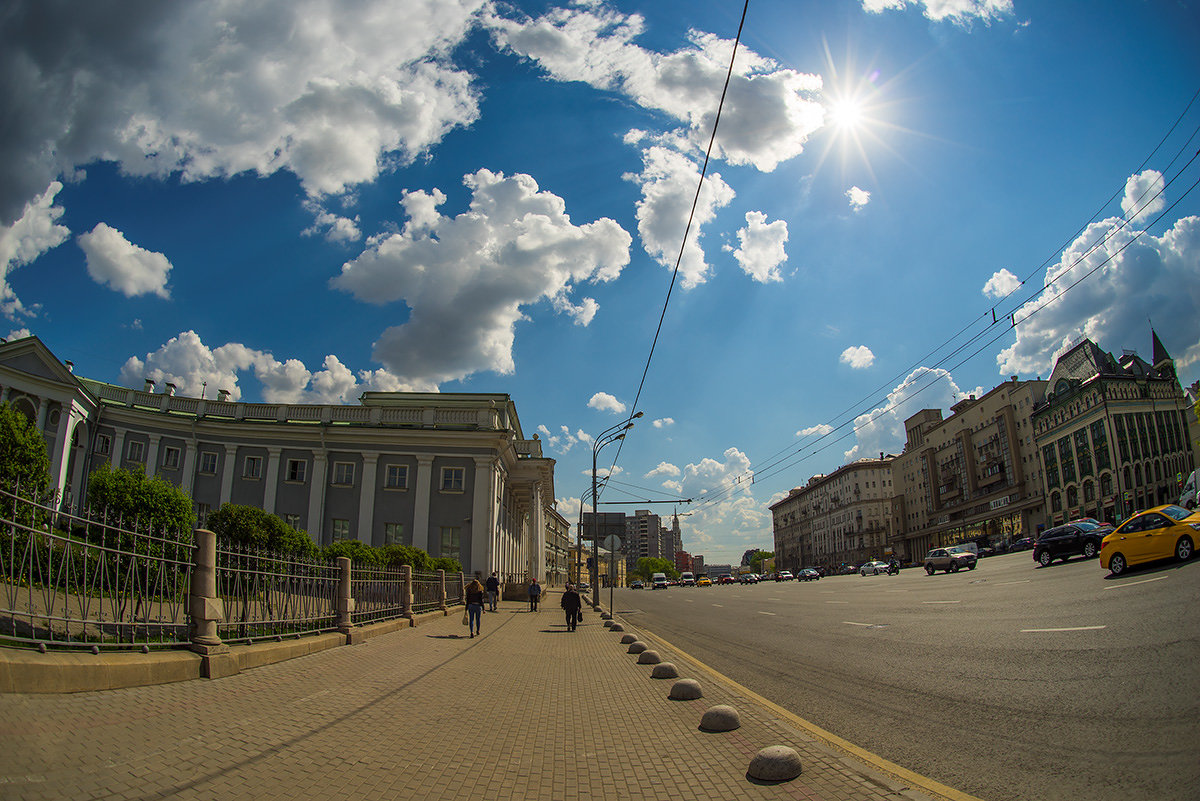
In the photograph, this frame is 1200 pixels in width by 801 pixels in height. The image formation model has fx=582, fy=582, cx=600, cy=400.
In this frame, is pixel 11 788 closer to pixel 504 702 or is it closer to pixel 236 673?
pixel 236 673

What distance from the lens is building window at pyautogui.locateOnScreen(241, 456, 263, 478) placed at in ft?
113

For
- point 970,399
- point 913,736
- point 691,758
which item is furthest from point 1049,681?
point 970,399

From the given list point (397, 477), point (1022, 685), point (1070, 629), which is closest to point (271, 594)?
point (1022, 685)

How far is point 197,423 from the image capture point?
114 ft

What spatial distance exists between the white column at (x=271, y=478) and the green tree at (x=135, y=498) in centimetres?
2264

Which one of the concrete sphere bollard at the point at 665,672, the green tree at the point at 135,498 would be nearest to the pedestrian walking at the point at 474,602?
the green tree at the point at 135,498

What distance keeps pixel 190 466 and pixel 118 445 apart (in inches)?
177

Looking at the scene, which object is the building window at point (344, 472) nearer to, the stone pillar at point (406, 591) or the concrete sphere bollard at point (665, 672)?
the stone pillar at point (406, 591)

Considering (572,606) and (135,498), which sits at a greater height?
(135,498)

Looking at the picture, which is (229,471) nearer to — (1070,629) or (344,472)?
(344,472)

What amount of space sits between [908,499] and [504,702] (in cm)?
12363

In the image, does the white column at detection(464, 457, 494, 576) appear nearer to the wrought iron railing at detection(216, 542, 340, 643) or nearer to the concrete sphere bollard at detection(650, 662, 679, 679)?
the wrought iron railing at detection(216, 542, 340, 643)

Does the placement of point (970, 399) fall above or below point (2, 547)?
above

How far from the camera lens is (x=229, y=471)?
113 feet
